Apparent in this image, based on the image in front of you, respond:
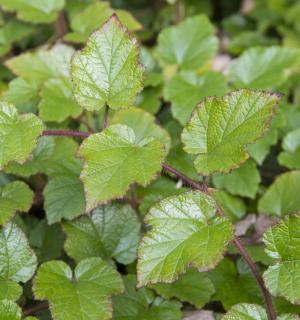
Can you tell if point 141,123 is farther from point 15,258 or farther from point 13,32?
point 13,32

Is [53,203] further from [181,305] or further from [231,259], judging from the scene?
[231,259]

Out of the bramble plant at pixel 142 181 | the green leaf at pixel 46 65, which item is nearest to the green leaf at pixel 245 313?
the bramble plant at pixel 142 181

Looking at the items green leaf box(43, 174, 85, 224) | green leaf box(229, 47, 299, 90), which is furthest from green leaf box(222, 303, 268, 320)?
green leaf box(229, 47, 299, 90)

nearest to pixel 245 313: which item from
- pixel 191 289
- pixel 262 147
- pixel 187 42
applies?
pixel 191 289

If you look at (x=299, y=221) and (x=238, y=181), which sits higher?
(x=299, y=221)

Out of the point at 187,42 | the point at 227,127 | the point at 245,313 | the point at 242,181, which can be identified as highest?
the point at 227,127

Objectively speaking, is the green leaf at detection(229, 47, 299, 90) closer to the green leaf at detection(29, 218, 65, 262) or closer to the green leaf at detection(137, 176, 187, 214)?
the green leaf at detection(137, 176, 187, 214)

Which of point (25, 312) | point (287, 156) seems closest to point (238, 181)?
point (287, 156)
